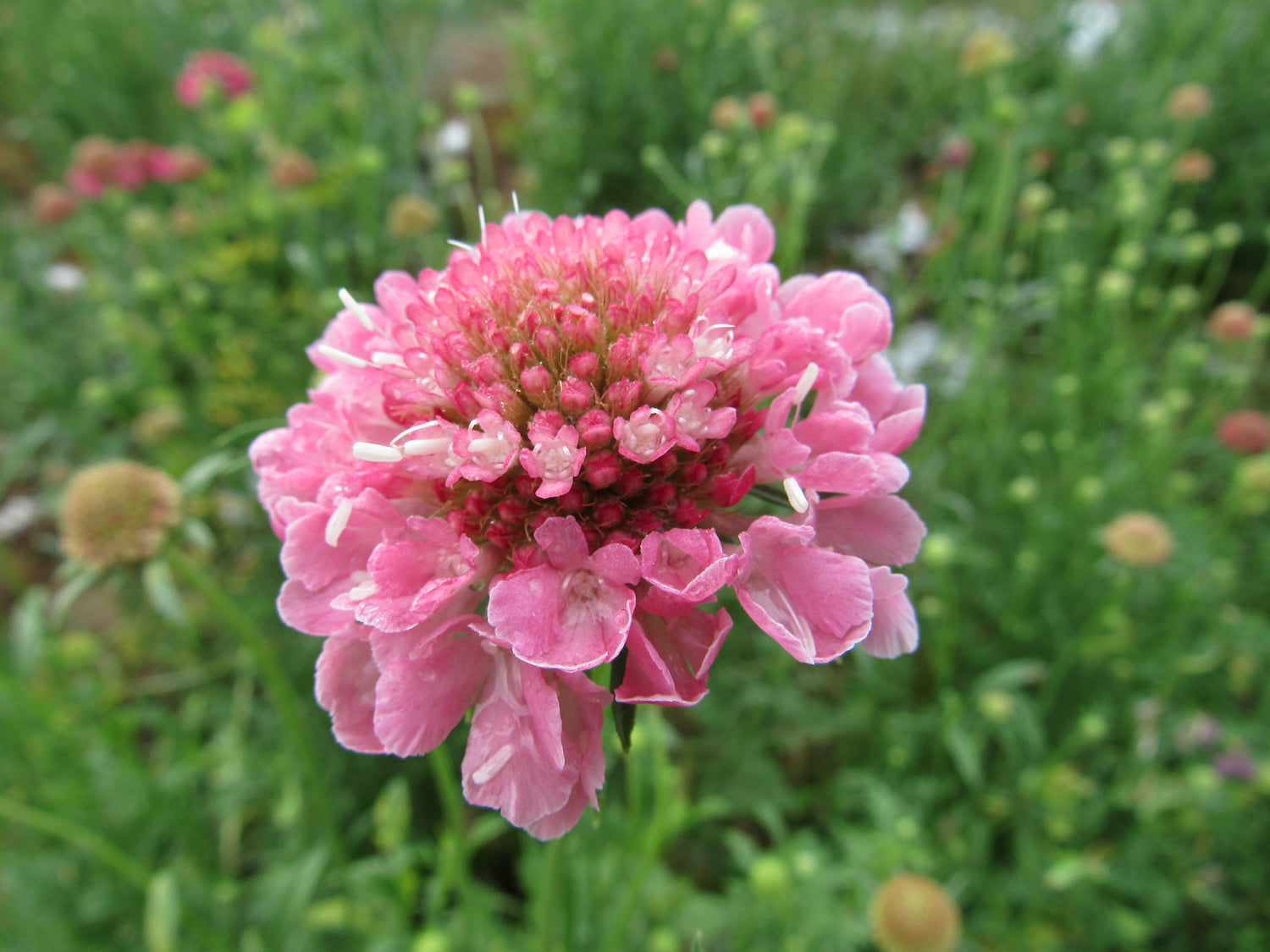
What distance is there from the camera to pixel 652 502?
2.79ft

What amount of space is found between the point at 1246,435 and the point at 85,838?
3.25 m

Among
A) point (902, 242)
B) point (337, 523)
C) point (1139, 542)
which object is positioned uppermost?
point (337, 523)

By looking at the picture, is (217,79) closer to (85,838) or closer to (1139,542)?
(85,838)

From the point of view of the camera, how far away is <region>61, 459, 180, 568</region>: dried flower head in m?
1.47

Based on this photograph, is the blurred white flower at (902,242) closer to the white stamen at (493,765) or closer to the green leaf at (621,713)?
the green leaf at (621,713)

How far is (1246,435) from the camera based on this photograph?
2250 mm

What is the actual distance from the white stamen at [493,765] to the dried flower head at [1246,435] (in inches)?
97.5

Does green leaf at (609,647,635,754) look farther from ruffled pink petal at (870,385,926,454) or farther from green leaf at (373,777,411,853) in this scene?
green leaf at (373,777,411,853)

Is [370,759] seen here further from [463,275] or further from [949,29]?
[949,29]

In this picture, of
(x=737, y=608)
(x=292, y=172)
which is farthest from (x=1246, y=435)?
(x=292, y=172)

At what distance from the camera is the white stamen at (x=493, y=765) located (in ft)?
2.45

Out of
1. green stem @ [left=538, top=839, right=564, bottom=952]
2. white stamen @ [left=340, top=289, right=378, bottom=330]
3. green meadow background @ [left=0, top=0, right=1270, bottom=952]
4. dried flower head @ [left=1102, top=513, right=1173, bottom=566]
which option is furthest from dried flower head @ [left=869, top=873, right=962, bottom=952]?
white stamen @ [left=340, top=289, right=378, bottom=330]

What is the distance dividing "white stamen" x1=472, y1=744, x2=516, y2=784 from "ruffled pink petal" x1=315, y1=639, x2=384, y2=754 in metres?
0.13

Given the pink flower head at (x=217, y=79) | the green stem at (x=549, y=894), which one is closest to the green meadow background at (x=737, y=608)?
the green stem at (x=549, y=894)
